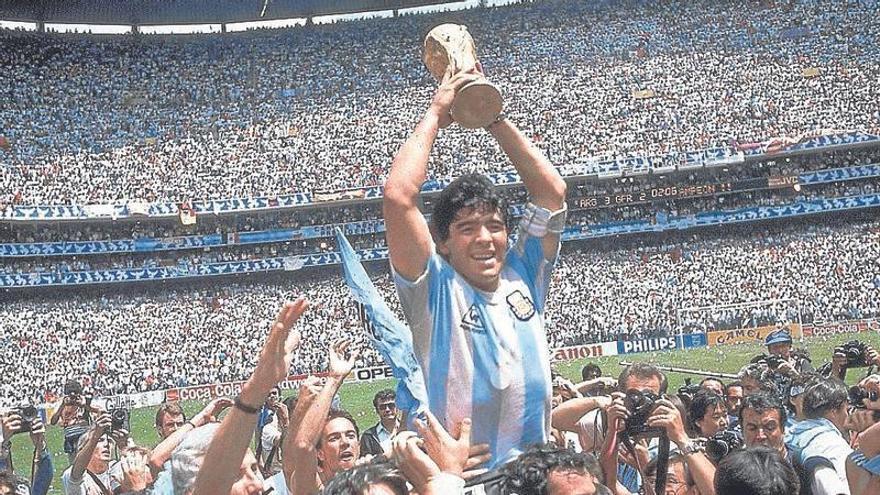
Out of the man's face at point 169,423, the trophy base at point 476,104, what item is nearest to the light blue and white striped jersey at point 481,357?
the trophy base at point 476,104

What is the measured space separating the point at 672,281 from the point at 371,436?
34.7 metres

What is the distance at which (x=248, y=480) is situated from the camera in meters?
3.99

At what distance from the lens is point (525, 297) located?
4.01 metres

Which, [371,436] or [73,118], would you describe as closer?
[371,436]

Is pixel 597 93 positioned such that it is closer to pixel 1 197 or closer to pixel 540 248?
pixel 1 197

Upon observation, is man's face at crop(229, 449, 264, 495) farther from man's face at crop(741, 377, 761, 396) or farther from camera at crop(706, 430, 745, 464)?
man's face at crop(741, 377, 761, 396)

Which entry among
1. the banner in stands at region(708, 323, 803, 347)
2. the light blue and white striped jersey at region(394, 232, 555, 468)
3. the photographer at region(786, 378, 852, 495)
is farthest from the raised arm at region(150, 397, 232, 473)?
the banner in stands at region(708, 323, 803, 347)

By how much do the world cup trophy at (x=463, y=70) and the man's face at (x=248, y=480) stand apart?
1.43 meters

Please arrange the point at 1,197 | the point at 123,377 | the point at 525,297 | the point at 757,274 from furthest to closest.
Result: the point at 1,197
the point at 757,274
the point at 123,377
the point at 525,297

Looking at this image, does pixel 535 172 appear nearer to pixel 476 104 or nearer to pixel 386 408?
pixel 476 104

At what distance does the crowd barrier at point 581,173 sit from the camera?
4428 centimetres

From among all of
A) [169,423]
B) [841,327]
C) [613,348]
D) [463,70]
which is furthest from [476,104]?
Result: [841,327]

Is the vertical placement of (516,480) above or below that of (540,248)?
below


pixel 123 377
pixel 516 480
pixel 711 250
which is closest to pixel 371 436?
pixel 516 480
